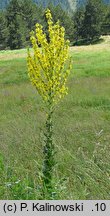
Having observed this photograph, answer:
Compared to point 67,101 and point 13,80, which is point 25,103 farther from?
point 13,80

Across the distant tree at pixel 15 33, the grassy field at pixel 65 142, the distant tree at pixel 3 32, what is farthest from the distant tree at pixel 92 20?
the grassy field at pixel 65 142

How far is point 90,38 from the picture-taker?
91.5 metres

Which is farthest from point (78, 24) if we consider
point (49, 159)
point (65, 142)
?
point (49, 159)

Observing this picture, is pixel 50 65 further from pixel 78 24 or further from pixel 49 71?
pixel 78 24

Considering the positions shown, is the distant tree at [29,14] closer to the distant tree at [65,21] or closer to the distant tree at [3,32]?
the distant tree at [65,21]

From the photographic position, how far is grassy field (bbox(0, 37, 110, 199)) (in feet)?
15.9

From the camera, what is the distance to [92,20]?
90625mm

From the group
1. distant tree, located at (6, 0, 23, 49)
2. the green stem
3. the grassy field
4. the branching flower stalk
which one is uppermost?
the branching flower stalk

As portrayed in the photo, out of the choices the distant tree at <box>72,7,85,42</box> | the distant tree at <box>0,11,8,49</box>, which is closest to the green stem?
the distant tree at <box>0,11,8,49</box>

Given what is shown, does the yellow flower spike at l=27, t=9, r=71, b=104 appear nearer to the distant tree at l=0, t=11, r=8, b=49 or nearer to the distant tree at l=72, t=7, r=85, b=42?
the distant tree at l=0, t=11, r=8, b=49

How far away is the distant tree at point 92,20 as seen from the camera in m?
88.9

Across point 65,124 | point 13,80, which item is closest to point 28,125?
point 65,124

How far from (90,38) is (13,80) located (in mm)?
66324

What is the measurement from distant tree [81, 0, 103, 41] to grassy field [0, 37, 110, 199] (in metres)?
68.3
